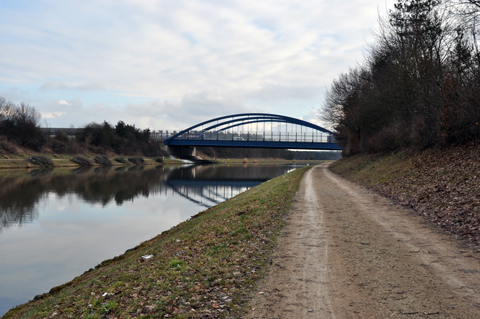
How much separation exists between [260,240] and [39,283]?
21.2 ft

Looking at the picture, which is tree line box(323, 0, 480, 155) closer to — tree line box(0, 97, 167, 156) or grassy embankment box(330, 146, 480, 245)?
grassy embankment box(330, 146, 480, 245)

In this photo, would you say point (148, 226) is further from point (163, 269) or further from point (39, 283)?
point (163, 269)

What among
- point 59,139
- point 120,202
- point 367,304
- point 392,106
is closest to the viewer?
point 367,304

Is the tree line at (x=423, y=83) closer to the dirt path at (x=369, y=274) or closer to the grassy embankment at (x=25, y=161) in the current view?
the dirt path at (x=369, y=274)

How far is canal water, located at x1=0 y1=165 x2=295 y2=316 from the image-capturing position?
11572 millimetres

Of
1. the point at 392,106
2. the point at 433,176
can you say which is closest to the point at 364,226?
the point at 433,176

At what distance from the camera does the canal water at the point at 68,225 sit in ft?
38.0

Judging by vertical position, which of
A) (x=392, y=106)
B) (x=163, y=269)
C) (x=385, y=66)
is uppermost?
(x=385, y=66)

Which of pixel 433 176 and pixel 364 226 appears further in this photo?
pixel 433 176

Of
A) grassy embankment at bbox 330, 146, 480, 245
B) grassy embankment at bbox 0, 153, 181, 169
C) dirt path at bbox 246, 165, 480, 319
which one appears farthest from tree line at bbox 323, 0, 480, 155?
grassy embankment at bbox 0, 153, 181, 169

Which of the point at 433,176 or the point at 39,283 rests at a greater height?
the point at 433,176

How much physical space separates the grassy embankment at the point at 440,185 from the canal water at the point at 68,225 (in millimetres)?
11343

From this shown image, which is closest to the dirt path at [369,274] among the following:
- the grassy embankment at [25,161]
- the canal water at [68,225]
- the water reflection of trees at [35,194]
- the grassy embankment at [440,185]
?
the grassy embankment at [440,185]

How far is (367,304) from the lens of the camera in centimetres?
584
